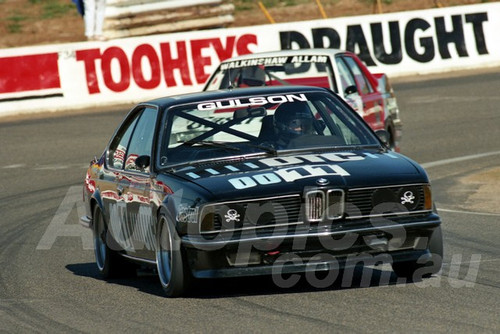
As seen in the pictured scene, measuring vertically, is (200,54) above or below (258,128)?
below

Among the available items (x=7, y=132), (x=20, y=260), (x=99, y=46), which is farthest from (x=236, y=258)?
(x=99, y=46)

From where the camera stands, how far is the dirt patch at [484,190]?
12.7 meters

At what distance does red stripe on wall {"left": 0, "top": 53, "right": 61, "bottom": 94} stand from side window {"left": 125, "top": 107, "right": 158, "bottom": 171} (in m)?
17.6

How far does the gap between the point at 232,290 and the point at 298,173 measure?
0.98 meters

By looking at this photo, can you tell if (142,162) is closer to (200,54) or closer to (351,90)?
(351,90)

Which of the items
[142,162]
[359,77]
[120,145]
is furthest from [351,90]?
[142,162]

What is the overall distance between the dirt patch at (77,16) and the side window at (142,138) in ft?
117

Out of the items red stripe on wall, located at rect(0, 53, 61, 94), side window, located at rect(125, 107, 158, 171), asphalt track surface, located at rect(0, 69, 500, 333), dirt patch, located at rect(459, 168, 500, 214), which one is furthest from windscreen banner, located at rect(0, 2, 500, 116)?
side window, located at rect(125, 107, 158, 171)

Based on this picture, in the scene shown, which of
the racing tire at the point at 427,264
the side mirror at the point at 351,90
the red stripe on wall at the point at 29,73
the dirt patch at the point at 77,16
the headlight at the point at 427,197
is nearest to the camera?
the headlight at the point at 427,197

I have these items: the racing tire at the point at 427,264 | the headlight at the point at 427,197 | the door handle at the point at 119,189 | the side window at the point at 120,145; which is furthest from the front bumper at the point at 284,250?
the side window at the point at 120,145

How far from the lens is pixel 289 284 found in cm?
833

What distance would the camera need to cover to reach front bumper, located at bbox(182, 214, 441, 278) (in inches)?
300

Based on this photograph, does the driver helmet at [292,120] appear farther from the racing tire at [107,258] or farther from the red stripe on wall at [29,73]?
the red stripe on wall at [29,73]

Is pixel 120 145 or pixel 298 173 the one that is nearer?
pixel 298 173
